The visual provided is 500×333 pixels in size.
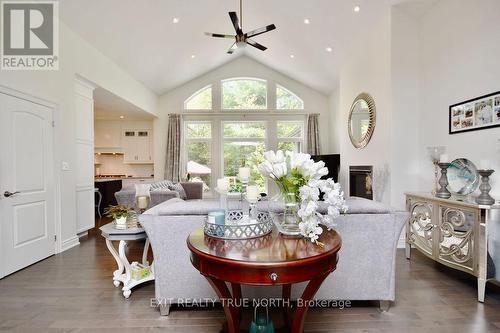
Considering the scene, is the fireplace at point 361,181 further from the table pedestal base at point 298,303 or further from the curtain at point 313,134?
the table pedestal base at point 298,303

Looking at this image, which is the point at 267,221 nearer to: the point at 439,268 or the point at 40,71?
the point at 439,268

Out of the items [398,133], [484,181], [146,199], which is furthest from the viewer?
[398,133]

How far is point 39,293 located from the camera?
2.44 metres

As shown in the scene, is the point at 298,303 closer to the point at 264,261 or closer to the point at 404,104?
the point at 264,261

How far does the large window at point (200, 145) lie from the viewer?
7688 millimetres

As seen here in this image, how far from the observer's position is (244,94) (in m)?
7.79

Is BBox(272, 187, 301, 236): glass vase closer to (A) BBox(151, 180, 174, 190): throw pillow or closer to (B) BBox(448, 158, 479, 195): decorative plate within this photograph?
(B) BBox(448, 158, 479, 195): decorative plate

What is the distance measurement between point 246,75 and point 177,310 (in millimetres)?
6826

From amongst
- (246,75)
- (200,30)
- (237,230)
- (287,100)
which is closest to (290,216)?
(237,230)

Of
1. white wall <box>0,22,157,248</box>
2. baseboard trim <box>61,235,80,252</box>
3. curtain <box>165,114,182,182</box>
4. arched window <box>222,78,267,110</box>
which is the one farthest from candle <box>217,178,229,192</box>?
arched window <box>222,78,267,110</box>

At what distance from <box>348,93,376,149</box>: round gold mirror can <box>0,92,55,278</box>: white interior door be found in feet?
15.3

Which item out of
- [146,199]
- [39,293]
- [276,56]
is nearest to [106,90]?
[146,199]

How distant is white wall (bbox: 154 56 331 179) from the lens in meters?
7.62

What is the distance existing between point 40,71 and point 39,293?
8.52 ft
